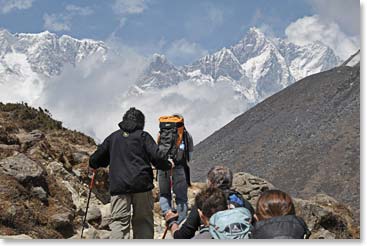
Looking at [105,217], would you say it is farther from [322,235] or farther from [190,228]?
[190,228]

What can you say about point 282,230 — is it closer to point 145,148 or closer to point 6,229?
point 145,148

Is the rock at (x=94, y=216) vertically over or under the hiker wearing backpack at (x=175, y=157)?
under

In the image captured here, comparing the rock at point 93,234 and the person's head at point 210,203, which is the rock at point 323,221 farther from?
the person's head at point 210,203

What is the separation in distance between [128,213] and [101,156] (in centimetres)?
62

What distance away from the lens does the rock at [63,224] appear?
793 cm

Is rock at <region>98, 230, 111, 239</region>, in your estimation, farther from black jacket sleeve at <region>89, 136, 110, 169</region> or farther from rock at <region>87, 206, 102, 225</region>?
black jacket sleeve at <region>89, 136, 110, 169</region>

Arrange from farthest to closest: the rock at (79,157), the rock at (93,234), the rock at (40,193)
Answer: the rock at (79,157)
the rock at (40,193)
the rock at (93,234)

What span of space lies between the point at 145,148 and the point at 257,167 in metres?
50.8

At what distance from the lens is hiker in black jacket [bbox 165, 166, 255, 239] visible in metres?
4.40

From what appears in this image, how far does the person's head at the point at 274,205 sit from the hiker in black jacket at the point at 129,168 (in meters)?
2.09

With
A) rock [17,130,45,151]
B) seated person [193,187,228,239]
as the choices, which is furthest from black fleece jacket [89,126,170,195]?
rock [17,130,45,151]

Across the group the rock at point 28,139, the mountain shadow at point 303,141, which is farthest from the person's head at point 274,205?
the mountain shadow at point 303,141

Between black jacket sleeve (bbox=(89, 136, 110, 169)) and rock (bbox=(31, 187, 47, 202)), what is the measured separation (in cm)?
264

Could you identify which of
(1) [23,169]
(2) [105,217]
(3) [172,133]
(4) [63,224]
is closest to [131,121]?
(3) [172,133]
